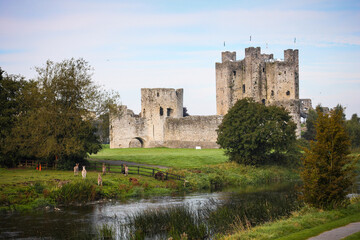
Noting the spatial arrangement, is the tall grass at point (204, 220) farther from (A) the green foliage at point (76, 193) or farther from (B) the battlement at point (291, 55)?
(B) the battlement at point (291, 55)

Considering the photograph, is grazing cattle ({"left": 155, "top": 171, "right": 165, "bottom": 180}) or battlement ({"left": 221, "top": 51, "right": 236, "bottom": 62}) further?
battlement ({"left": 221, "top": 51, "right": 236, "bottom": 62})

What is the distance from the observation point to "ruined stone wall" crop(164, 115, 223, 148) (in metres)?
50.5

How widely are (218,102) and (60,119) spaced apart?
120 feet

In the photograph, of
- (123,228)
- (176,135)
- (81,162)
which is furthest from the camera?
(176,135)

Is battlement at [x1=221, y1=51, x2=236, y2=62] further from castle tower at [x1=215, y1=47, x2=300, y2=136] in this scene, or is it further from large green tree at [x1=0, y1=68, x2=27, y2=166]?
large green tree at [x1=0, y1=68, x2=27, y2=166]

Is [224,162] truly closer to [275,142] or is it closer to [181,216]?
[275,142]

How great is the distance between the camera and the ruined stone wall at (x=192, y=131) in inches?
1988

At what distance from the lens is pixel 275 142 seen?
33562mm

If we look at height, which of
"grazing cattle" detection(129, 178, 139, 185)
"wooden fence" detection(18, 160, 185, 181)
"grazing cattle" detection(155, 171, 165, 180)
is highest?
"wooden fence" detection(18, 160, 185, 181)

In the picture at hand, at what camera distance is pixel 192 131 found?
51906 millimetres

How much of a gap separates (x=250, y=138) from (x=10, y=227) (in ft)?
65.6

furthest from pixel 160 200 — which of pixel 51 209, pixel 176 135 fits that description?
pixel 176 135

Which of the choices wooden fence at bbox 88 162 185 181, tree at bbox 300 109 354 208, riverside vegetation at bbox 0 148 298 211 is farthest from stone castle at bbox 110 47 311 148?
tree at bbox 300 109 354 208

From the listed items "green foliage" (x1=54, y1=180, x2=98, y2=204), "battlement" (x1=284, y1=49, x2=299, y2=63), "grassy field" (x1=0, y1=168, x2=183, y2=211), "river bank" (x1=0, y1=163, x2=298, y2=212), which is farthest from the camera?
"battlement" (x1=284, y1=49, x2=299, y2=63)
